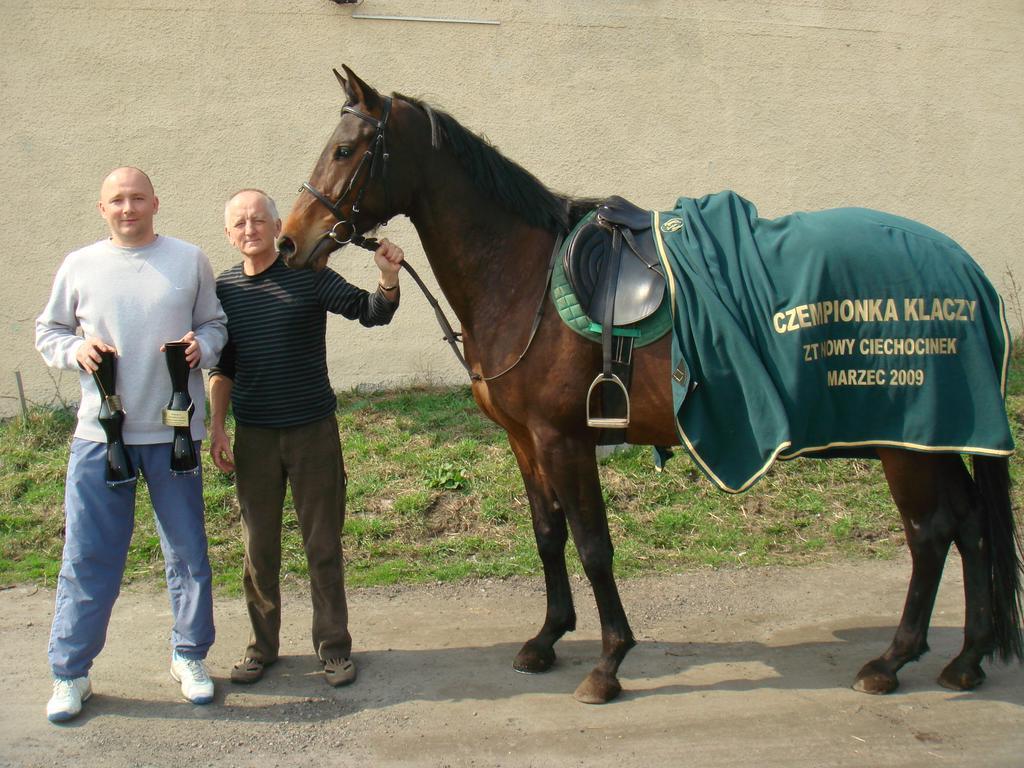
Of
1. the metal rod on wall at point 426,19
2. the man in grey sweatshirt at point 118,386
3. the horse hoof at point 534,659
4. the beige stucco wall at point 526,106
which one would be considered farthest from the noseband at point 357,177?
the metal rod on wall at point 426,19

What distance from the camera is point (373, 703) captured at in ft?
11.2

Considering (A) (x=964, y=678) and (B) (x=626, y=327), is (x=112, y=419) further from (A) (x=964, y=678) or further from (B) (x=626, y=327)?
(A) (x=964, y=678)

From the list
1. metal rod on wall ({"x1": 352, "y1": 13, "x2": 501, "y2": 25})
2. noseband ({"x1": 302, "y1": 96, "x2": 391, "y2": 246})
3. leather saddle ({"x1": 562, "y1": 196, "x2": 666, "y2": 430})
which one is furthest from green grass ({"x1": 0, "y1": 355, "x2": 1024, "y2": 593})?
metal rod on wall ({"x1": 352, "y1": 13, "x2": 501, "y2": 25})

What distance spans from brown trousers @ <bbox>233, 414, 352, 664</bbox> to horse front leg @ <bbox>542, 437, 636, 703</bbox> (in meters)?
0.90

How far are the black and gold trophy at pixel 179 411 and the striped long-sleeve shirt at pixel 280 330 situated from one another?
0.30 metres

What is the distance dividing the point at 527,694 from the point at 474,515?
70.4 inches

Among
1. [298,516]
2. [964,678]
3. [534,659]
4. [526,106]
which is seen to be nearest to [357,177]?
[298,516]

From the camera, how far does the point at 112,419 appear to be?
3.19 meters

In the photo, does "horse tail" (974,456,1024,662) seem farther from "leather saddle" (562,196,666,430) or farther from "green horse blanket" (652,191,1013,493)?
"leather saddle" (562,196,666,430)

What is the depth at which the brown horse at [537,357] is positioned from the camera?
3193 millimetres

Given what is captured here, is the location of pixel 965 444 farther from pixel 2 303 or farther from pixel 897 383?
pixel 2 303

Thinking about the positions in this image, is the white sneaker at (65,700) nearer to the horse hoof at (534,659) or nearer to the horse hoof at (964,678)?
the horse hoof at (534,659)

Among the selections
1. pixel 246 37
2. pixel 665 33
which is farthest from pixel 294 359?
pixel 665 33

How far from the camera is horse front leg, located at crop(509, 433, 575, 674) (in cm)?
370
